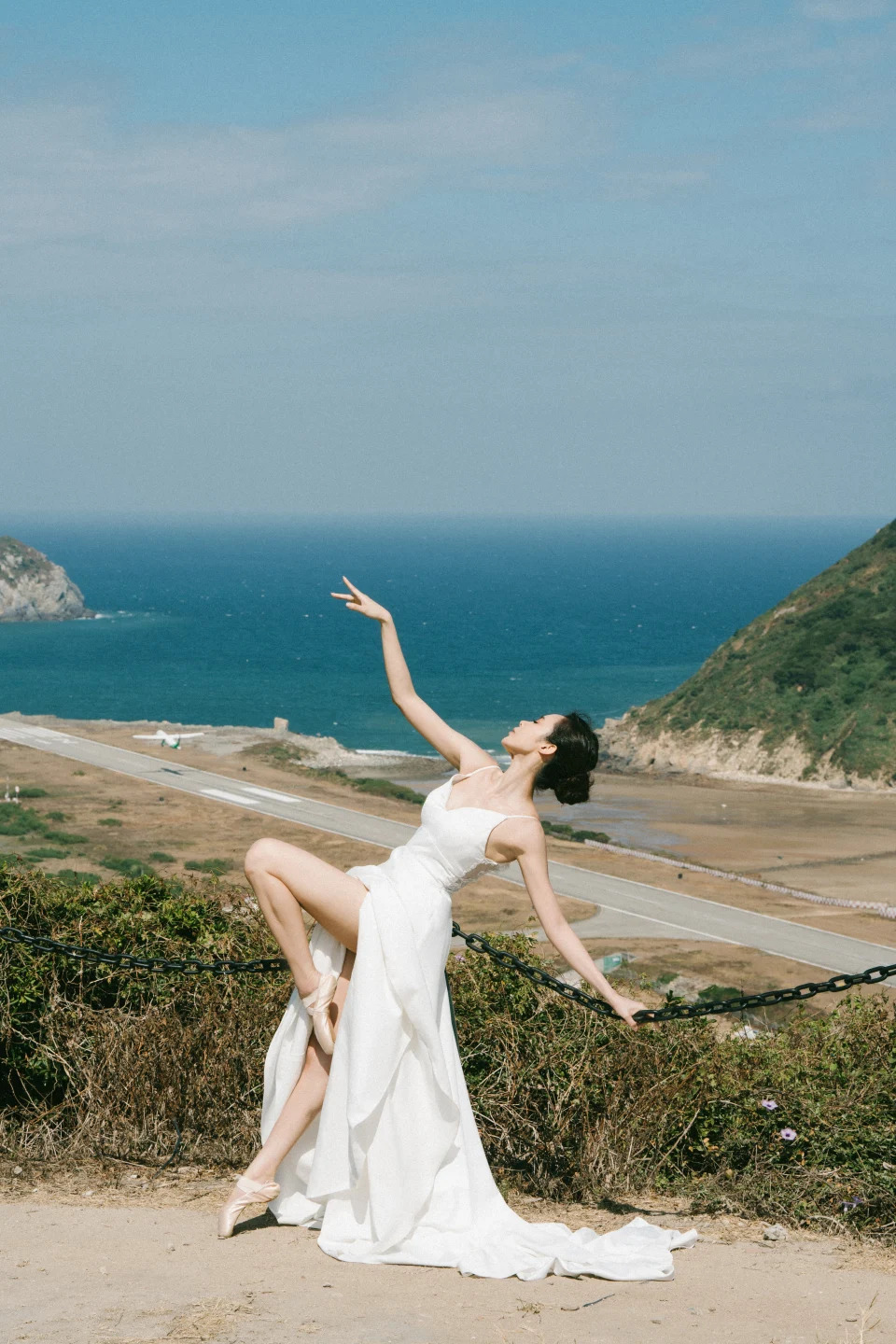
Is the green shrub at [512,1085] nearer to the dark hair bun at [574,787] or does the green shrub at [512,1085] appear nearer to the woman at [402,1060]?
the woman at [402,1060]

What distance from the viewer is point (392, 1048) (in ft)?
16.1

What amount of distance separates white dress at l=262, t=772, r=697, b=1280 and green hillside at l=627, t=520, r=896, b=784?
68616 millimetres

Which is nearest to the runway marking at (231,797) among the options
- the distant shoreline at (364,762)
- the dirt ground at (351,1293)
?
the distant shoreline at (364,762)

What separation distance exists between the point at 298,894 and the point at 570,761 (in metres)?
1.17

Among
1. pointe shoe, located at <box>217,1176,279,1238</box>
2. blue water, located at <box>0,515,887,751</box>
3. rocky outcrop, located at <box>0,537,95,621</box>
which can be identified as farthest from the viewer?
rocky outcrop, located at <box>0,537,95,621</box>

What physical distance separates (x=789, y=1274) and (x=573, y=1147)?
1.47m

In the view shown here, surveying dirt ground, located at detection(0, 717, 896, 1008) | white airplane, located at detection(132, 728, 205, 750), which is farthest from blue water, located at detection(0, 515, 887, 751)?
dirt ground, located at detection(0, 717, 896, 1008)

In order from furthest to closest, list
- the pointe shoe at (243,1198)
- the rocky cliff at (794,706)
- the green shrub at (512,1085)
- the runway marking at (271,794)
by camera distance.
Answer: the rocky cliff at (794,706)
the runway marking at (271,794)
the green shrub at (512,1085)
the pointe shoe at (243,1198)

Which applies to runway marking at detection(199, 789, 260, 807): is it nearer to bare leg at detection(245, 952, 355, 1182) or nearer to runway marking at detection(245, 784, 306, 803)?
runway marking at detection(245, 784, 306, 803)

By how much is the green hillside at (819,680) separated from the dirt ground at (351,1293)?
68444mm

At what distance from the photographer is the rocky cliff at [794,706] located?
73.3m

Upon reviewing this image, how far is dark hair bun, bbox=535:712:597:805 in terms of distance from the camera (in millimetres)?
5191

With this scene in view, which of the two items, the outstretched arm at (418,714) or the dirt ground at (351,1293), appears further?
the outstretched arm at (418,714)

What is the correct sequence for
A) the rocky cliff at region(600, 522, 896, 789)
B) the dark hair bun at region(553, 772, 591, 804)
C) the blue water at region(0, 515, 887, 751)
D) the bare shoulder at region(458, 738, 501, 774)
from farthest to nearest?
the blue water at region(0, 515, 887, 751) → the rocky cliff at region(600, 522, 896, 789) → the bare shoulder at region(458, 738, 501, 774) → the dark hair bun at region(553, 772, 591, 804)
